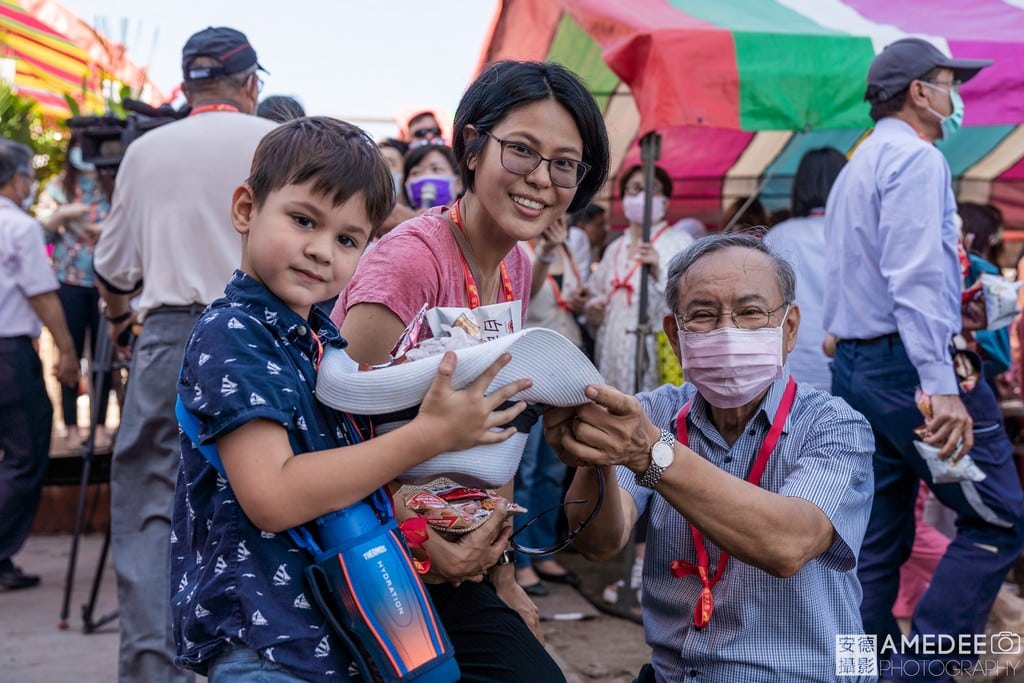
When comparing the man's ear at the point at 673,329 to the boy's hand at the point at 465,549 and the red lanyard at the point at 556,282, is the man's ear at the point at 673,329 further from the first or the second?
the red lanyard at the point at 556,282

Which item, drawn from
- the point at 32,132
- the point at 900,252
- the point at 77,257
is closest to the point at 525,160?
the point at 900,252

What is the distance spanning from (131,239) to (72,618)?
2.13m

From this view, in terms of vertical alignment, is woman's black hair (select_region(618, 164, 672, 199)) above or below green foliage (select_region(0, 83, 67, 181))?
above

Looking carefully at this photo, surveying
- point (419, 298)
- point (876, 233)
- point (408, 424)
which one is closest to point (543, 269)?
point (876, 233)

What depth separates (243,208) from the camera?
1.67 metres

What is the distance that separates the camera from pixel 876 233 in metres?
3.64

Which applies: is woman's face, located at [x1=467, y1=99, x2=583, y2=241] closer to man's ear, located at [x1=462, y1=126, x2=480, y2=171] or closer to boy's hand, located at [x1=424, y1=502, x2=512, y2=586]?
man's ear, located at [x1=462, y1=126, x2=480, y2=171]

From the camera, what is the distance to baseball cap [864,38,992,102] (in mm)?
3723

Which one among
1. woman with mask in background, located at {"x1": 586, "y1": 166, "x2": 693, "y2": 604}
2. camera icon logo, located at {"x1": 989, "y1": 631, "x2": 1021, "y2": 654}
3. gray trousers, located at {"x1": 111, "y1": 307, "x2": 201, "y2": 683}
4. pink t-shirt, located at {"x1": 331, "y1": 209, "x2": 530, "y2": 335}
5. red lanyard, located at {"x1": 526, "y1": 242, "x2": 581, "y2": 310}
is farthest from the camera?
red lanyard, located at {"x1": 526, "y1": 242, "x2": 581, "y2": 310}

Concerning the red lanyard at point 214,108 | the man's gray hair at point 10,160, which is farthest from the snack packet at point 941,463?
the man's gray hair at point 10,160

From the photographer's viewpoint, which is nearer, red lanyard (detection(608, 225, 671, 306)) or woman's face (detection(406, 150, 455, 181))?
woman's face (detection(406, 150, 455, 181))

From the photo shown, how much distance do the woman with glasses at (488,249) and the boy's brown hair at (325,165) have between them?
26cm

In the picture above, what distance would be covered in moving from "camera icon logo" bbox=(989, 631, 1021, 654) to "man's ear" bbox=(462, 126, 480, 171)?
3.09m

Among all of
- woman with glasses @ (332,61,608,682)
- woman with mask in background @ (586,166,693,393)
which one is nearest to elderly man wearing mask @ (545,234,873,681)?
woman with glasses @ (332,61,608,682)
